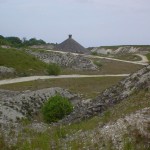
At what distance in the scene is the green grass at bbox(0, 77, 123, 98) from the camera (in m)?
46.7

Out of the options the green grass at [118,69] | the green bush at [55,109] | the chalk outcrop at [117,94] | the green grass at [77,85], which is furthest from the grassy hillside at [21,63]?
the chalk outcrop at [117,94]

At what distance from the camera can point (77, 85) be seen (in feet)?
167

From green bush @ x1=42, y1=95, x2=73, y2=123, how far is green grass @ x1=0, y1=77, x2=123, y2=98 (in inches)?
575

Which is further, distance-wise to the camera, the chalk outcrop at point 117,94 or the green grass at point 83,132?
the chalk outcrop at point 117,94

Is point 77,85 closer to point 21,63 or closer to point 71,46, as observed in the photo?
point 21,63

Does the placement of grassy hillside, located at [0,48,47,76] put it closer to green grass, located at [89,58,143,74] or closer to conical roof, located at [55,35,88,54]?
green grass, located at [89,58,143,74]

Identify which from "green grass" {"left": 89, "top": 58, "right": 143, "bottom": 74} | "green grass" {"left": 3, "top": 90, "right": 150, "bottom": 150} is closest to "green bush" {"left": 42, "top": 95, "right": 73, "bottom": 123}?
"green grass" {"left": 3, "top": 90, "right": 150, "bottom": 150}

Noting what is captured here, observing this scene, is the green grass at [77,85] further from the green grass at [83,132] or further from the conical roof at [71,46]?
the conical roof at [71,46]

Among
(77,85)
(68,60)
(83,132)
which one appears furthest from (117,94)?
(68,60)

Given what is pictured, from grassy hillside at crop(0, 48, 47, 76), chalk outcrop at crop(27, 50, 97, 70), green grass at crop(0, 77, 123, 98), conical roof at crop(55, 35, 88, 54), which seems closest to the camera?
green grass at crop(0, 77, 123, 98)

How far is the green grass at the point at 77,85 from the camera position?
153 feet

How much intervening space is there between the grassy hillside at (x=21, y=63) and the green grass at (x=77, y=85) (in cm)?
916

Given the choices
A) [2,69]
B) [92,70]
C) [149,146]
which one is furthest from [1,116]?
[92,70]

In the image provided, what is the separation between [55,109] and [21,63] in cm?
4136
